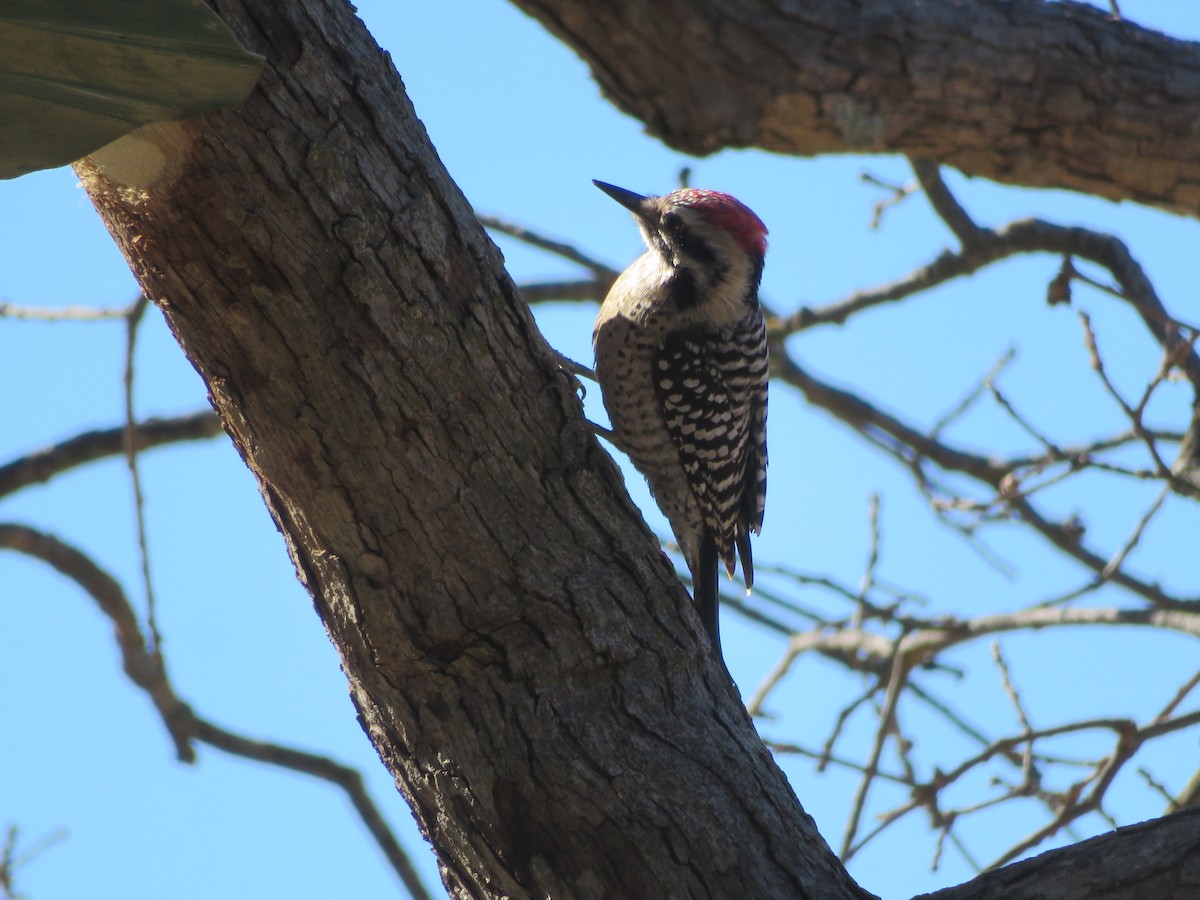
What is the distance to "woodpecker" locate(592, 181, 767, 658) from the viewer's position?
16.7 ft

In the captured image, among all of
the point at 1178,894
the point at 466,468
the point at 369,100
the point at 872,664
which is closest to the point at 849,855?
the point at 872,664

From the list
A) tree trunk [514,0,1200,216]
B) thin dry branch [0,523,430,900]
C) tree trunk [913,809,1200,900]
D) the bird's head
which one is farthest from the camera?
the bird's head

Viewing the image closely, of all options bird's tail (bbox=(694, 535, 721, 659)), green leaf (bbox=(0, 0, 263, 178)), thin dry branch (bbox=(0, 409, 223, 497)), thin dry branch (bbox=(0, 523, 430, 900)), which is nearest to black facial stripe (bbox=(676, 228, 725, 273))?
bird's tail (bbox=(694, 535, 721, 659))

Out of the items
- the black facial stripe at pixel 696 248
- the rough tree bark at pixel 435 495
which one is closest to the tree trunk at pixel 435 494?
the rough tree bark at pixel 435 495

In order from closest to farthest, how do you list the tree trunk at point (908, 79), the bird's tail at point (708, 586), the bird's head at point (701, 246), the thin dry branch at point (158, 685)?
1. the tree trunk at point (908, 79)
2. the thin dry branch at point (158, 685)
3. the bird's tail at point (708, 586)
4. the bird's head at point (701, 246)

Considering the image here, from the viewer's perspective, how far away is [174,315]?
2.54 meters

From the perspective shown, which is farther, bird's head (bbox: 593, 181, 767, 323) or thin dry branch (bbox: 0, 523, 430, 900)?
bird's head (bbox: 593, 181, 767, 323)

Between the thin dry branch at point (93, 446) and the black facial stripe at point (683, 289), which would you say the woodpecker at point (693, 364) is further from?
the thin dry branch at point (93, 446)

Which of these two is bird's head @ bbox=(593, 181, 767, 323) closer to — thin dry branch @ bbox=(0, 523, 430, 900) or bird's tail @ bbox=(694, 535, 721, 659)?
bird's tail @ bbox=(694, 535, 721, 659)

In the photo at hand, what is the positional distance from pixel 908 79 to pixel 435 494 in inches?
113

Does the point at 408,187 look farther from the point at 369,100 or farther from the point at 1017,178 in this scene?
the point at 1017,178

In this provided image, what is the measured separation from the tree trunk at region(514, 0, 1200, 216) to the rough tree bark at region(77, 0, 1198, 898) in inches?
77.3

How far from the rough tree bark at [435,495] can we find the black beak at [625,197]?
2.62m

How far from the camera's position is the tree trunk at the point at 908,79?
4426 millimetres
